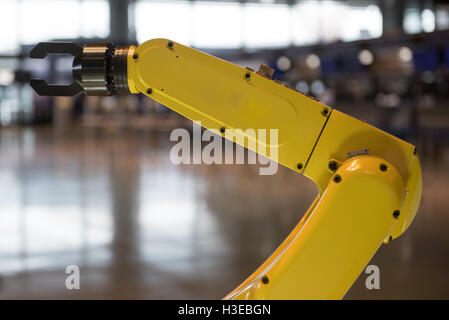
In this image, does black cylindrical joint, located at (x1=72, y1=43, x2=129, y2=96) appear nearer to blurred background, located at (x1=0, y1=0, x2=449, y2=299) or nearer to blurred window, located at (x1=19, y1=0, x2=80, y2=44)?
blurred background, located at (x1=0, y1=0, x2=449, y2=299)

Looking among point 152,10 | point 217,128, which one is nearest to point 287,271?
point 217,128

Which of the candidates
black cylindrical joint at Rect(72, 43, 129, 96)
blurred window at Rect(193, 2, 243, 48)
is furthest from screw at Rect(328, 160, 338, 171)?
blurred window at Rect(193, 2, 243, 48)

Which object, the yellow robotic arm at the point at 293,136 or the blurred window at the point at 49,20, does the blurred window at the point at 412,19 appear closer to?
the blurred window at the point at 49,20

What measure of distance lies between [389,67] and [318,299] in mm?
10437

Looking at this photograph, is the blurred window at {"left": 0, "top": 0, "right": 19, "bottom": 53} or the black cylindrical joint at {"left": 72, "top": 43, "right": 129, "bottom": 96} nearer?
the black cylindrical joint at {"left": 72, "top": 43, "right": 129, "bottom": 96}

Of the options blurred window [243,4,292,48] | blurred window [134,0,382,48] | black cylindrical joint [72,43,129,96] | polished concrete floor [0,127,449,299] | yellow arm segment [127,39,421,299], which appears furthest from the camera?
blurred window [243,4,292,48]

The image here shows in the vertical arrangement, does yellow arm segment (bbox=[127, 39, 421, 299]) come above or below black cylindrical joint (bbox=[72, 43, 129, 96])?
below

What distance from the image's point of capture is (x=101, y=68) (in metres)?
1.51

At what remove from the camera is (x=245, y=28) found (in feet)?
72.6

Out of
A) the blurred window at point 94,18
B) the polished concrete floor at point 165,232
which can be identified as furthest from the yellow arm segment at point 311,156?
the blurred window at point 94,18

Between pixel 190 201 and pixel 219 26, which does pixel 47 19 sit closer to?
pixel 219 26

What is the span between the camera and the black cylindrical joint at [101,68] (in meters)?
1.51

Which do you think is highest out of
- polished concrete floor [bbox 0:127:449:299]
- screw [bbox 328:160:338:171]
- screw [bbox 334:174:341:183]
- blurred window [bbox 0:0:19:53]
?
blurred window [bbox 0:0:19:53]

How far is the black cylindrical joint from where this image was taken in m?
1.51
